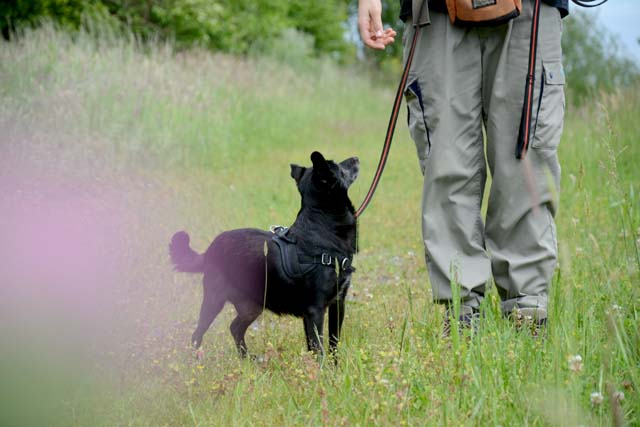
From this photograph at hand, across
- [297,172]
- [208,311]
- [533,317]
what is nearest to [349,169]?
[297,172]

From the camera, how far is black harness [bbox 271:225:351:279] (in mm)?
3416

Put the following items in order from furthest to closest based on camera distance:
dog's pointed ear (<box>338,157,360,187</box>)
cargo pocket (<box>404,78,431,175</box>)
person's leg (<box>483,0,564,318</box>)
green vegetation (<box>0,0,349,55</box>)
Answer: green vegetation (<box>0,0,349,55</box>)
dog's pointed ear (<box>338,157,360,187</box>)
cargo pocket (<box>404,78,431,175</box>)
person's leg (<box>483,0,564,318</box>)

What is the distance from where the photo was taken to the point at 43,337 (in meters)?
3.84

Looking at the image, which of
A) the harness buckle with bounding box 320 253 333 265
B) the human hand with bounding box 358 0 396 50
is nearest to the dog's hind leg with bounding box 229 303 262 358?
the harness buckle with bounding box 320 253 333 265

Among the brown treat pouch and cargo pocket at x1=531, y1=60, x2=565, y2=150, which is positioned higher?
the brown treat pouch

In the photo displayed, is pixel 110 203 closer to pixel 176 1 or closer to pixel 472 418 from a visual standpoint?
pixel 472 418

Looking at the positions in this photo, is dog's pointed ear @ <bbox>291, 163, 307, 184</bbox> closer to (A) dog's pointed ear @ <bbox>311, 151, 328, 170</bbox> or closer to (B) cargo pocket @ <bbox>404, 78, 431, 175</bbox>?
(A) dog's pointed ear @ <bbox>311, 151, 328, 170</bbox>

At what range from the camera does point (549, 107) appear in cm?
318

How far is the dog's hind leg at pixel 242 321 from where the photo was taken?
3709 mm

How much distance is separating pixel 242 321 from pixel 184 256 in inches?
18.7

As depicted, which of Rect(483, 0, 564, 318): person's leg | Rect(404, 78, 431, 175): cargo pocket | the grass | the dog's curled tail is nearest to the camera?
the grass

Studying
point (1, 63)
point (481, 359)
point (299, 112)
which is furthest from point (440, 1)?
point (299, 112)

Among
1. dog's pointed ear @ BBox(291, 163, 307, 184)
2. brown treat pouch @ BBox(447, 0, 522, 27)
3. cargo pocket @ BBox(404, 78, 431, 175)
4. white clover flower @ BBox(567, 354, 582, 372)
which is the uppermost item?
brown treat pouch @ BBox(447, 0, 522, 27)

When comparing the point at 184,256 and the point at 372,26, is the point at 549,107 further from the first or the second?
the point at 184,256
